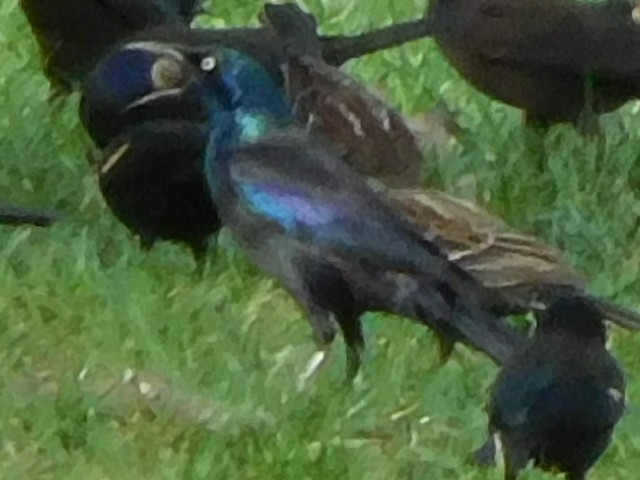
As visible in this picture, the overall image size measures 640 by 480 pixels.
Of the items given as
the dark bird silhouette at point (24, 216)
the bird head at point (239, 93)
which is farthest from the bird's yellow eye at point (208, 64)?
the dark bird silhouette at point (24, 216)

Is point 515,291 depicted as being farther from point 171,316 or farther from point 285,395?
point 171,316

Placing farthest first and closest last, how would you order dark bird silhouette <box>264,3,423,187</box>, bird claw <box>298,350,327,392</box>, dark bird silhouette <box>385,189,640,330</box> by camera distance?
dark bird silhouette <box>264,3,423,187</box>
bird claw <box>298,350,327,392</box>
dark bird silhouette <box>385,189,640,330</box>

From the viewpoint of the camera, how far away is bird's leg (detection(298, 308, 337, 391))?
4.87 ft

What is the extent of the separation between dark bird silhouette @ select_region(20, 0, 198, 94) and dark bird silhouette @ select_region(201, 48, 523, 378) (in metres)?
0.33

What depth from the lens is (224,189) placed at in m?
1.49

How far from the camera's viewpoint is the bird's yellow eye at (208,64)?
4.99 ft

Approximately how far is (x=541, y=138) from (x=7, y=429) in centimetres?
80

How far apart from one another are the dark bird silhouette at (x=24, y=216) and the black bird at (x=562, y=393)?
671 mm

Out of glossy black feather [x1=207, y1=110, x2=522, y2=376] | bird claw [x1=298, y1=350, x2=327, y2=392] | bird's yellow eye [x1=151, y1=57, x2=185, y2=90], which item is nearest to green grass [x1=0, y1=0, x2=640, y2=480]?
bird claw [x1=298, y1=350, x2=327, y2=392]

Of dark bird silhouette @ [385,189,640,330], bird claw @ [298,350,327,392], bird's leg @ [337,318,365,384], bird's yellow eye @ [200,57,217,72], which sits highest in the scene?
bird's yellow eye @ [200,57,217,72]

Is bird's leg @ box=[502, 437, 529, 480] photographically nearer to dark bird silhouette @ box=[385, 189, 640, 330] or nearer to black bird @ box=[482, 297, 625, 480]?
black bird @ box=[482, 297, 625, 480]

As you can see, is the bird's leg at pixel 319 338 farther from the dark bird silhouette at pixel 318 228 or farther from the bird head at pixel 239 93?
the bird head at pixel 239 93

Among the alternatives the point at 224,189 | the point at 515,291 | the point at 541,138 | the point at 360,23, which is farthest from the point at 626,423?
the point at 360,23

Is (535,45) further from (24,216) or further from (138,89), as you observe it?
(24,216)
